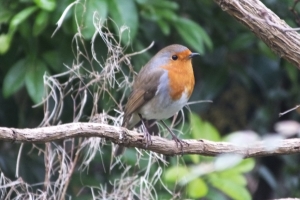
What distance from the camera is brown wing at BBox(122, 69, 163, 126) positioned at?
11.0ft

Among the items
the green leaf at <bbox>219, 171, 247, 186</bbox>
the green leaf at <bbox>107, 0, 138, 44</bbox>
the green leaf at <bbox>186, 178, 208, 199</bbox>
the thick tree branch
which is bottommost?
the green leaf at <bbox>186, 178, 208, 199</bbox>

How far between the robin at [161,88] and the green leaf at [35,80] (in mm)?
509

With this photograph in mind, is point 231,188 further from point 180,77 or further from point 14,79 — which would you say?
point 14,79

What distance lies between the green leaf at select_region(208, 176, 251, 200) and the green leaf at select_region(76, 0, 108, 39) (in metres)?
1.04

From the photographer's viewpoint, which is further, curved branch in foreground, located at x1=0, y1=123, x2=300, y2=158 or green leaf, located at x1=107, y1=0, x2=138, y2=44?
green leaf, located at x1=107, y1=0, x2=138, y2=44

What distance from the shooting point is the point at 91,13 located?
3.21m

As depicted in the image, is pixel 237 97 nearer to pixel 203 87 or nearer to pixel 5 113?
pixel 203 87

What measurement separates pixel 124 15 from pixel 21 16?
21.8 inches

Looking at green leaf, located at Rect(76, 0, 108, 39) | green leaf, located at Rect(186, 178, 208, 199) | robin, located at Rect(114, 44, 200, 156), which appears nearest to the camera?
green leaf, located at Rect(76, 0, 108, 39)

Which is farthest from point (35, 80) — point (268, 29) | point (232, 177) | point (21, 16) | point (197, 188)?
point (268, 29)

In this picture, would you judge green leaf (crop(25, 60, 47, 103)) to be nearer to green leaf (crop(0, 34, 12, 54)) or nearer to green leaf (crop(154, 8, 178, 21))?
green leaf (crop(0, 34, 12, 54))

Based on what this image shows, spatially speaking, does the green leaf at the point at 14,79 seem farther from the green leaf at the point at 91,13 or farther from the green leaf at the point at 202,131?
the green leaf at the point at 202,131

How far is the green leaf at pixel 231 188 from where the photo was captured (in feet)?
10.7

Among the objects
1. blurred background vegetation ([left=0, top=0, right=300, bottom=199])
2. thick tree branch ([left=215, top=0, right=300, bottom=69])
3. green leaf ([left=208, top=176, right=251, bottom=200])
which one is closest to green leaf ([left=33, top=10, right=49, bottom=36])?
blurred background vegetation ([left=0, top=0, right=300, bottom=199])
